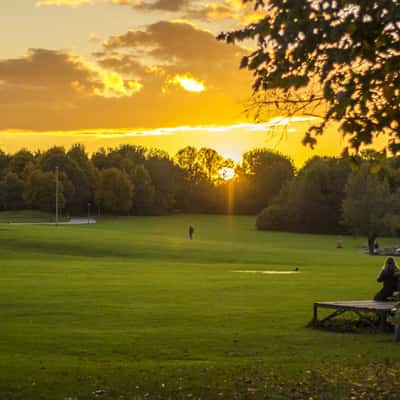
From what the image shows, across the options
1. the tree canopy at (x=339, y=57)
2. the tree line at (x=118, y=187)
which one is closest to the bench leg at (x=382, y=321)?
the tree canopy at (x=339, y=57)

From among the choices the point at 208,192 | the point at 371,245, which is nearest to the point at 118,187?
the point at 208,192

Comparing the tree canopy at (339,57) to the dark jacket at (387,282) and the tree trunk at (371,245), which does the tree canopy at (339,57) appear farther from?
the tree trunk at (371,245)

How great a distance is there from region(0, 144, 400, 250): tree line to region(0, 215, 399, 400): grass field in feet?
199

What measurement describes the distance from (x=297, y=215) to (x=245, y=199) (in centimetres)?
5003

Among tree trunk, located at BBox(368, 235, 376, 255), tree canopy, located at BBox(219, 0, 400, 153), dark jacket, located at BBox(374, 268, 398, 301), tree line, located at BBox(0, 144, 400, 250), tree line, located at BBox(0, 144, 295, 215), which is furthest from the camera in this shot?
tree line, located at BBox(0, 144, 295, 215)

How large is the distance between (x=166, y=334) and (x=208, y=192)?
6848 inches

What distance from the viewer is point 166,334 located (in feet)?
66.5

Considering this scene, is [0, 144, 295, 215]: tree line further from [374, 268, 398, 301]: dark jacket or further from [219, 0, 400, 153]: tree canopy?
[219, 0, 400, 153]: tree canopy

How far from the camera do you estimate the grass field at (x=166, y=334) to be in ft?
45.1

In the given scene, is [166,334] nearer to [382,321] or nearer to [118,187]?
[382,321]

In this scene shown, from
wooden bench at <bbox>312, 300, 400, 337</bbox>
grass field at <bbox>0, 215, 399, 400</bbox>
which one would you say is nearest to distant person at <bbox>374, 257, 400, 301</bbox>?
wooden bench at <bbox>312, 300, 400, 337</bbox>

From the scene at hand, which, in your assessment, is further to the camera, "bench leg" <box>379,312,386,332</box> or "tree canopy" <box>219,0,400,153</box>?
"bench leg" <box>379,312,386,332</box>

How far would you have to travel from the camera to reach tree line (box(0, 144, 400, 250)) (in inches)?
4200

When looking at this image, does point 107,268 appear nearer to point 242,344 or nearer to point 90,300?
point 90,300
